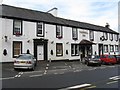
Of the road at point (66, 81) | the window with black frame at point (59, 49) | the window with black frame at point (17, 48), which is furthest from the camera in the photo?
the window with black frame at point (59, 49)

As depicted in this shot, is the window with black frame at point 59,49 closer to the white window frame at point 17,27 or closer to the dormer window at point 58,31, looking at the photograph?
the dormer window at point 58,31

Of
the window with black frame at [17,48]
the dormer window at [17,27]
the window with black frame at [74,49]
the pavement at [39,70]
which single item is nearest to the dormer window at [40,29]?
the dormer window at [17,27]

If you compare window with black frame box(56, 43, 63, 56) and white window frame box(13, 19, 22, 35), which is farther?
window with black frame box(56, 43, 63, 56)

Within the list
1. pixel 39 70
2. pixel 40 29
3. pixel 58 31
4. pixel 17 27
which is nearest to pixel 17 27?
pixel 17 27

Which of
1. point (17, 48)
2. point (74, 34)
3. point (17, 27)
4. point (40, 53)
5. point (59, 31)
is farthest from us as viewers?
point (74, 34)

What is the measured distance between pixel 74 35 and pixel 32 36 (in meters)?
8.58

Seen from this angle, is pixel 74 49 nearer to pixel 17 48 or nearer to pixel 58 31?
pixel 58 31

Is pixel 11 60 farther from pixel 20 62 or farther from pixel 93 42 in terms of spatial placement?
pixel 93 42

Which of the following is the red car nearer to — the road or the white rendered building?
the white rendered building

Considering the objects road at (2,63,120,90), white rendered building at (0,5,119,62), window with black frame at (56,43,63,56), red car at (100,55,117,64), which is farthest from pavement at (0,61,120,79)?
red car at (100,55,117,64)

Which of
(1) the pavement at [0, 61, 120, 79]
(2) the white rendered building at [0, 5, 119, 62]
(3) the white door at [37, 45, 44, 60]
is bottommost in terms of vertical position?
(1) the pavement at [0, 61, 120, 79]

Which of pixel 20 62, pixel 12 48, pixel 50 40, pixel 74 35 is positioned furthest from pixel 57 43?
pixel 20 62

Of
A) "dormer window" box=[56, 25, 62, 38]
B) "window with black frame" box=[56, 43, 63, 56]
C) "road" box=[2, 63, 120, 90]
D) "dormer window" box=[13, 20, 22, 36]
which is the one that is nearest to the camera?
"road" box=[2, 63, 120, 90]

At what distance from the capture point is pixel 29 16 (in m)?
27.7
